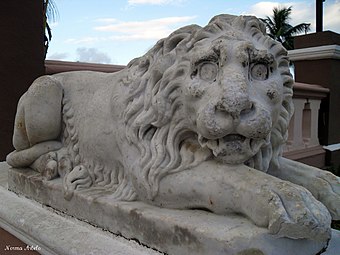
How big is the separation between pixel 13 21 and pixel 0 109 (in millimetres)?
778

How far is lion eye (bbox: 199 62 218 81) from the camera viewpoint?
4.51 ft

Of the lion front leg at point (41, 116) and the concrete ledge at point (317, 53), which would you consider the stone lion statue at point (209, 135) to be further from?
the concrete ledge at point (317, 53)

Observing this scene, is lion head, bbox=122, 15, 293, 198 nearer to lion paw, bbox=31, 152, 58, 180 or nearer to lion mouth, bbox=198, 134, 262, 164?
lion mouth, bbox=198, 134, 262, 164

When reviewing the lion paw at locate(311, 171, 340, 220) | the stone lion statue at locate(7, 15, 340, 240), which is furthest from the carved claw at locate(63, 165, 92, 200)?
the lion paw at locate(311, 171, 340, 220)

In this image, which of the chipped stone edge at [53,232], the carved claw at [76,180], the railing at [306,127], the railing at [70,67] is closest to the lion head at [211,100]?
the chipped stone edge at [53,232]

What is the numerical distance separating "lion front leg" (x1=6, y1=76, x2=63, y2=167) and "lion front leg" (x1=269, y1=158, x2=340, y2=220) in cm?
122

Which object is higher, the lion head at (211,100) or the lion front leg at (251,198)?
the lion head at (211,100)

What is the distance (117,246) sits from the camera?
4.78 feet

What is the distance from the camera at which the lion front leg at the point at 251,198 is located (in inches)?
44.9

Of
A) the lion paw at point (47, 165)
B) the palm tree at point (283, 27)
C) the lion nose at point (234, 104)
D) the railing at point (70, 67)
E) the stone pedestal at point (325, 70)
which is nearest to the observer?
the lion nose at point (234, 104)

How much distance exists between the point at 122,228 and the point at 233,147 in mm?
581

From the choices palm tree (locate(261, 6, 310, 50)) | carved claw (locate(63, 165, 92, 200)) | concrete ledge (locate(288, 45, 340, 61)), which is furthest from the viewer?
palm tree (locate(261, 6, 310, 50))

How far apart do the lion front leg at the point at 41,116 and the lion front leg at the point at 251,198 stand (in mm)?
917

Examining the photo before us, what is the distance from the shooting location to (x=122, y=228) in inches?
60.5
